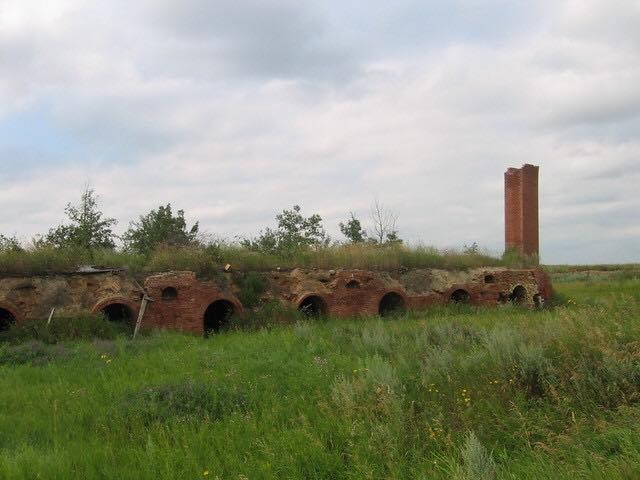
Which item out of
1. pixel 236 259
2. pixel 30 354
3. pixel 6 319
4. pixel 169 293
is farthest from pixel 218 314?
pixel 30 354

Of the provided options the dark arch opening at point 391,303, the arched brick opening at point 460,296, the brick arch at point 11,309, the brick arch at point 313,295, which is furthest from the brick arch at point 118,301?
the arched brick opening at point 460,296

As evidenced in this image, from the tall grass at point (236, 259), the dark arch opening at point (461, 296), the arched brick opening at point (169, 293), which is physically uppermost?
the tall grass at point (236, 259)

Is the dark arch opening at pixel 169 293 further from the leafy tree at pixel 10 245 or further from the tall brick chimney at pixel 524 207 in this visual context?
the tall brick chimney at pixel 524 207

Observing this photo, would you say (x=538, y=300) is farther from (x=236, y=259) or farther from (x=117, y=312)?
(x=117, y=312)

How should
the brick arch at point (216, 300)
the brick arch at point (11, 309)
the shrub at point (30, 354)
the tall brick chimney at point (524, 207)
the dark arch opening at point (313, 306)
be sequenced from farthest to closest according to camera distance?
1. the tall brick chimney at point (524, 207)
2. the dark arch opening at point (313, 306)
3. the brick arch at point (216, 300)
4. the brick arch at point (11, 309)
5. the shrub at point (30, 354)

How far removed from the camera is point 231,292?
Result: 1616cm

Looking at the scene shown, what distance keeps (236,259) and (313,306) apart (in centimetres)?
305

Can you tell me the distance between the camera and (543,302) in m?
20.7

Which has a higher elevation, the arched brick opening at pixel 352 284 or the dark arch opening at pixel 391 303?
the arched brick opening at pixel 352 284

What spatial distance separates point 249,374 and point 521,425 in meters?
4.50

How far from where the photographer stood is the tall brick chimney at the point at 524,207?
33.7m

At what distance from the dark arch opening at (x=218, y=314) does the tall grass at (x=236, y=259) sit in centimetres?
115

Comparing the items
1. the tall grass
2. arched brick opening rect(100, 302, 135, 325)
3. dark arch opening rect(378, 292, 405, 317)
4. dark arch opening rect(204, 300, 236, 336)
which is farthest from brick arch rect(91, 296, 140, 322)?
dark arch opening rect(378, 292, 405, 317)

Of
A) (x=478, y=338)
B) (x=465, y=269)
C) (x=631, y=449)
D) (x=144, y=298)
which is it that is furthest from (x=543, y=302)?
(x=631, y=449)
